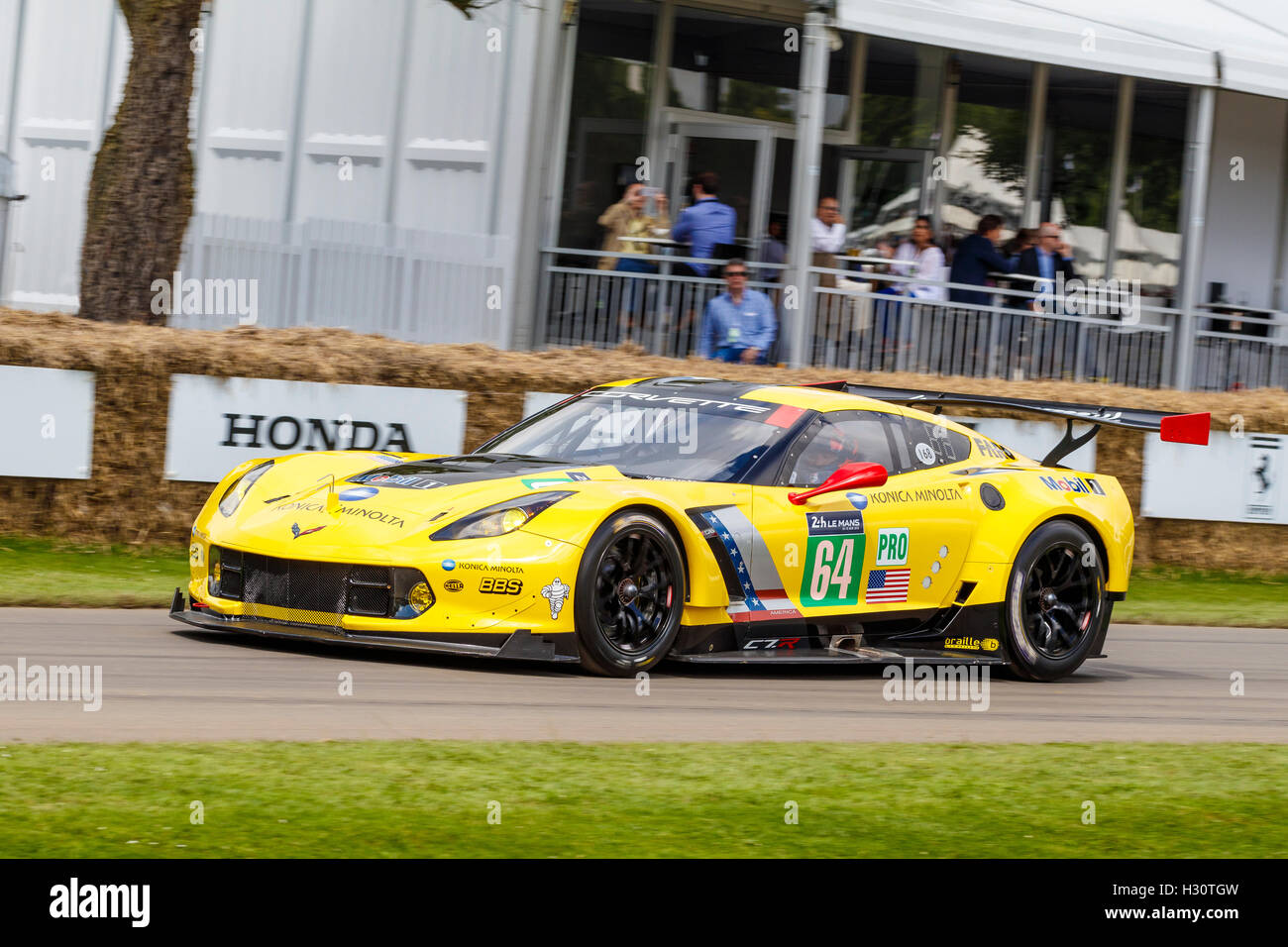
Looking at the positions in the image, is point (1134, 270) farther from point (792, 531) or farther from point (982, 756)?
point (982, 756)

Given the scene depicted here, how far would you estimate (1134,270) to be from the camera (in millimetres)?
21766

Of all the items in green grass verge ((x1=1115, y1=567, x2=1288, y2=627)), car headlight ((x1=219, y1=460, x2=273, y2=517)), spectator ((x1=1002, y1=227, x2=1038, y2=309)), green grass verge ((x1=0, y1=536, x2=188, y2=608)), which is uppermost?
spectator ((x1=1002, y1=227, x2=1038, y2=309))

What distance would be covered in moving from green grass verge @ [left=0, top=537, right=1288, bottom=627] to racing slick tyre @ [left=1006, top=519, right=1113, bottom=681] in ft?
9.95

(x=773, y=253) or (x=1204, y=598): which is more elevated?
(x=773, y=253)

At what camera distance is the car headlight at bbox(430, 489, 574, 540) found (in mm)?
7445

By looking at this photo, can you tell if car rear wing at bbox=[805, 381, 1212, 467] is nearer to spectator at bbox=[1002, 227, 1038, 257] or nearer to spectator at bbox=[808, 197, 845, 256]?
spectator at bbox=[808, 197, 845, 256]

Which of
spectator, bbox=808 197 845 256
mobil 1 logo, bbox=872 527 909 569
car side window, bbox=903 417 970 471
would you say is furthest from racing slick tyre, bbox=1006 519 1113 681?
spectator, bbox=808 197 845 256

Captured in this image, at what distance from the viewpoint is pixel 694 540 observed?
25.7ft

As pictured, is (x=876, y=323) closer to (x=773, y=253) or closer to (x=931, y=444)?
(x=773, y=253)

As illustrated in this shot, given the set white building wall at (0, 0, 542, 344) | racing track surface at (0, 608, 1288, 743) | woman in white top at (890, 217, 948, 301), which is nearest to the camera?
racing track surface at (0, 608, 1288, 743)

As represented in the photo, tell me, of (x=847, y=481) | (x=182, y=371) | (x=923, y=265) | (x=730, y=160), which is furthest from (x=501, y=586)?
(x=730, y=160)

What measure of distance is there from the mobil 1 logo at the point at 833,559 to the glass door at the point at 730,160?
37.3 feet

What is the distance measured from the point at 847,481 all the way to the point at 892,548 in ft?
1.46
